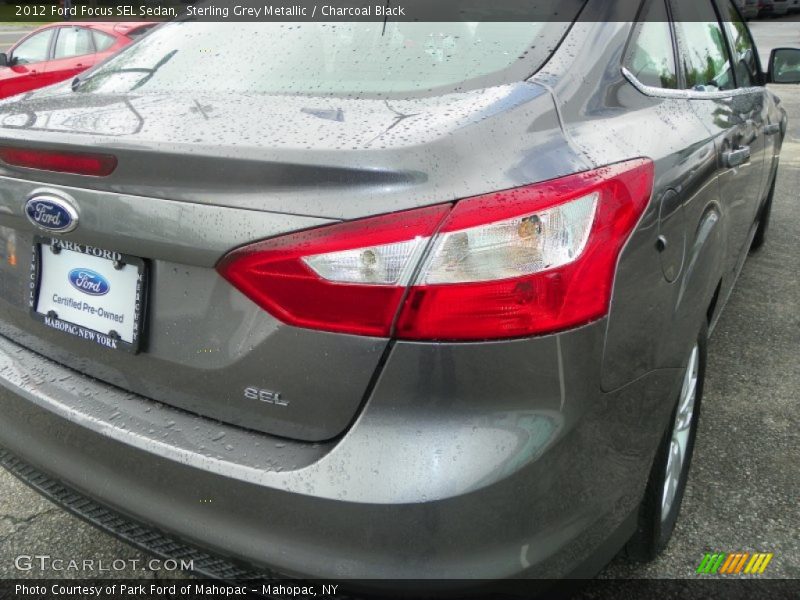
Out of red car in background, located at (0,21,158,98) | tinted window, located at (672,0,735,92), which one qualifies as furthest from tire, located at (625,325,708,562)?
red car in background, located at (0,21,158,98)

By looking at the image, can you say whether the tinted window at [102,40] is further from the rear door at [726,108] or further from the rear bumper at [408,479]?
the rear bumper at [408,479]

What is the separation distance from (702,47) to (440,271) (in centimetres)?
179

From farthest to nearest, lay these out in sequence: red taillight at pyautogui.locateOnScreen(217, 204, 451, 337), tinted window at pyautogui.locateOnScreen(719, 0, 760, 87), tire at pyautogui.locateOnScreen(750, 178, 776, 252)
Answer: tire at pyautogui.locateOnScreen(750, 178, 776, 252)
tinted window at pyautogui.locateOnScreen(719, 0, 760, 87)
red taillight at pyautogui.locateOnScreen(217, 204, 451, 337)

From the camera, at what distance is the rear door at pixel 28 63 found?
844cm

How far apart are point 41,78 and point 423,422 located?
350 inches

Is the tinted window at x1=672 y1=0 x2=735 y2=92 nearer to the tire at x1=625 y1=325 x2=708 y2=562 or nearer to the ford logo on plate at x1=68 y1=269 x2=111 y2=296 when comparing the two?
the tire at x1=625 y1=325 x2=708 y2=562

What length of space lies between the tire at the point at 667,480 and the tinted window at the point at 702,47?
805mm

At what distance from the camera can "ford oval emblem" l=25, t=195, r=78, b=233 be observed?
1.41 metres

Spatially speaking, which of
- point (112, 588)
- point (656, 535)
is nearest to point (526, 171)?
point (656, 535)

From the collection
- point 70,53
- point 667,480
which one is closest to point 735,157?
point 667,480

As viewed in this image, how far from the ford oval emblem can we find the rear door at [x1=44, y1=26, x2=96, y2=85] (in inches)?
315

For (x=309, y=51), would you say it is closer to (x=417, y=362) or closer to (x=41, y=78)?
(x=417, y=362)

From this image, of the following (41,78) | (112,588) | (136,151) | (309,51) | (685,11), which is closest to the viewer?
(136,151)

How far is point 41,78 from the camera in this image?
8539mm
